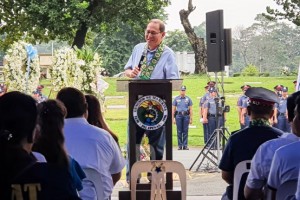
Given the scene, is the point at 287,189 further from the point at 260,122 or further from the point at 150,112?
the point at 150,112

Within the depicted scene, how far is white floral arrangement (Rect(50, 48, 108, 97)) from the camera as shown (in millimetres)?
8258

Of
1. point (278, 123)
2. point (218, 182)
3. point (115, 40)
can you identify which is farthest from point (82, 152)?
point (115, 40)

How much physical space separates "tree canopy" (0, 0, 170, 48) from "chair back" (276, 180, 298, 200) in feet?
50.1

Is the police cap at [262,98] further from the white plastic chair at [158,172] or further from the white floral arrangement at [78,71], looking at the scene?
the white floral arrangement at [78,71]

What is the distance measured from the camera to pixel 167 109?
6484 millimetres

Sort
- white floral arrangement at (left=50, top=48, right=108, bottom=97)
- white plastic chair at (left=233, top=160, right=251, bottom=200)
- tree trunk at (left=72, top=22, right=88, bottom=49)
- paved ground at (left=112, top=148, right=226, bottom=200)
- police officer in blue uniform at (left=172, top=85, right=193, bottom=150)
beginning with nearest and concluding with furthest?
white plastic chair at (left=233, top=160, right=251, bottom=200) → white floral arrangement at (left=50, top=48, right=108, bottom=97) → paved ground at (left=112, top=148, right=226, bottom=200) → police officer in blue uniform at (left=172, top=85, right=193, bottom=150) → tree trunk at (left=72, top=22, right=88, bottom=49)

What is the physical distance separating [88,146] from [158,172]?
1.35m

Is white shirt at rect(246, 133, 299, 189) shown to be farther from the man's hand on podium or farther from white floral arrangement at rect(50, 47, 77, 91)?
white floral arrangement at rect(50, 47, 77, 91)

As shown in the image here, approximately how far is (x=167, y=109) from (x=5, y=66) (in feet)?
9.70

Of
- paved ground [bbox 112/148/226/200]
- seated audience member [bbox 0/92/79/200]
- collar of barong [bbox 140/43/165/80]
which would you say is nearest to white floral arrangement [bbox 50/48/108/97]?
paved ground [bbox 112/148/226/200]

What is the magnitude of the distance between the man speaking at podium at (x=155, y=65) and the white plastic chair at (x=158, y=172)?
0.85 meters

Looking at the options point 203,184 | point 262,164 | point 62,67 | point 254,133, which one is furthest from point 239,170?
point 203,184

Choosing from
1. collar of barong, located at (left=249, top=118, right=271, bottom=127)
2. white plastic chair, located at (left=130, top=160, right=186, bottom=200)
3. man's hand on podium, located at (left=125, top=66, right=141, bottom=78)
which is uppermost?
man's hand on podium, located at (left=125, top=66, right=141, bottom=78)

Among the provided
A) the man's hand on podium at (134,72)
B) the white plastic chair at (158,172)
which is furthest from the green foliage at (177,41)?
the white plastic chair at (158,172)
